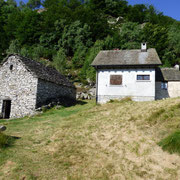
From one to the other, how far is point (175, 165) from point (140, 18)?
246 feet

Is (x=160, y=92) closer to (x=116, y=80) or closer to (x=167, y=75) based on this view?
(x=167, y=75)

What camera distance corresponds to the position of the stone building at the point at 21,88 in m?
17.9

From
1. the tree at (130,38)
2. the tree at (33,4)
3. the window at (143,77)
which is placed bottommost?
the window at (143,77)

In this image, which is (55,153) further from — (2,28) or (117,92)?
(2,28)

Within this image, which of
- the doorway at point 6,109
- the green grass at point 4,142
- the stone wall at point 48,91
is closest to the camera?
the green grass at point 4,142

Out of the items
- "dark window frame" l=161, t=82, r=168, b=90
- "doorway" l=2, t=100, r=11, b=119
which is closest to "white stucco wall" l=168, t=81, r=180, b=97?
"dark window frame" l=161, t=82, r=168, b=90

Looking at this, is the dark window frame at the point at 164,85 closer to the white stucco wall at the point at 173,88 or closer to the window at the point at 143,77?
the white stucco wall at the point at 173,88

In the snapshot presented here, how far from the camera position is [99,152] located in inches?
275

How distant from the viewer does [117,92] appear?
1911 cm

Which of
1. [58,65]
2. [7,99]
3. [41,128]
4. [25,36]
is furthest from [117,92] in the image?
[25,36]

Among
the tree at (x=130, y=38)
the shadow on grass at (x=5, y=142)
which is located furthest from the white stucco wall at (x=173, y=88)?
the tree at (x=130, y=38)

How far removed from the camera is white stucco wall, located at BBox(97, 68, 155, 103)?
18469mm

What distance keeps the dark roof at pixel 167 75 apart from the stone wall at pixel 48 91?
12705 millimetres

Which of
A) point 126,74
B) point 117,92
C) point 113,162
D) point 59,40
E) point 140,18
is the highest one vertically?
point 140,18
